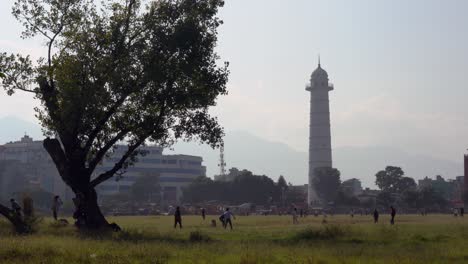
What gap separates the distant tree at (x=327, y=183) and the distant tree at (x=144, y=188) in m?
47.2

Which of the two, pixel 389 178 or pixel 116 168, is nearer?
pixel 116 168

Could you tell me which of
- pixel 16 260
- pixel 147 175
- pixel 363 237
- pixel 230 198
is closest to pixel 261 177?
pixel 230 198

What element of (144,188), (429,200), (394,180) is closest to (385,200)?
(429,200)

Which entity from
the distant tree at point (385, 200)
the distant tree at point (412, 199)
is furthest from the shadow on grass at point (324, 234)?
the distant tree at point (385, 200)

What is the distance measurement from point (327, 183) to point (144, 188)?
52.1 meters

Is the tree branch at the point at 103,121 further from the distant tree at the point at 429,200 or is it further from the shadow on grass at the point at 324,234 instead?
the distant tree at the point at 429,200

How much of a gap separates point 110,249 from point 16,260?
311 cm

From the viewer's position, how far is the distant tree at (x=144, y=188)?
18538 cm

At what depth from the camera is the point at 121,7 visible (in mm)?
34531

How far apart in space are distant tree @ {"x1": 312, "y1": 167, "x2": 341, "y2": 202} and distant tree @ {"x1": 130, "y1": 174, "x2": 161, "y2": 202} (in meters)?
47.2

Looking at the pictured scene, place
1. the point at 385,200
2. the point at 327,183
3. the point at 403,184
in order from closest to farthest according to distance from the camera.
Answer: the point at 385,200
the point at 403,184
the point at 327,183

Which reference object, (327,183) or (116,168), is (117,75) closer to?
(116,168)

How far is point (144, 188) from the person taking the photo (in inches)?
7357

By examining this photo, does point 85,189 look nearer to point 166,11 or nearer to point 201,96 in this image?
point 201,96
